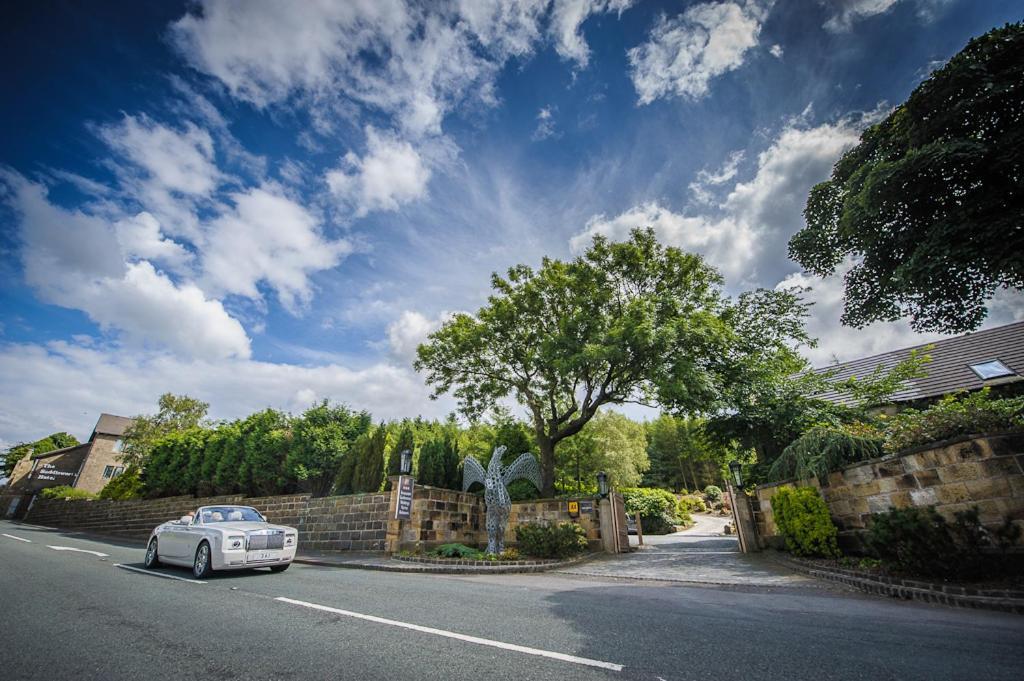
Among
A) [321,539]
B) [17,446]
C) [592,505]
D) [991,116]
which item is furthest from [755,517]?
[17,446]

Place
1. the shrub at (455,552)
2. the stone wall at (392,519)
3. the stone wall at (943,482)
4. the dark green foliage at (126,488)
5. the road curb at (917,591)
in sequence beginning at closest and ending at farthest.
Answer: the road curb at (917,591), the stone wall at (943,482), the shrub at (455,552), the stone wall at (392,519), the dark green foliage at (126,488)

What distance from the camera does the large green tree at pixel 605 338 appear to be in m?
14.4

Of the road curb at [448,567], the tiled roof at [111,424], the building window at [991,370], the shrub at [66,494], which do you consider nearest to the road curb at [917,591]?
the road curb at [448,567]

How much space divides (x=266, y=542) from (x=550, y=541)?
7126 millimetres

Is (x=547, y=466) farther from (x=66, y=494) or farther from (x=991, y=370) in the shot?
(x=66, y=494)

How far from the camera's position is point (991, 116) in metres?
8.12

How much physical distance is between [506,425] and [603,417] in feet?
59.4

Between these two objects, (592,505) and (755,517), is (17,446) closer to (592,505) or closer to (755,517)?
(592,505)

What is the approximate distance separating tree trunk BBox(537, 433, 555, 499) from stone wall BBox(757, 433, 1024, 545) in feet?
33.4

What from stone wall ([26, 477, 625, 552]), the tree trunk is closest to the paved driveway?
stone wall ([26, 477, 625, 552])

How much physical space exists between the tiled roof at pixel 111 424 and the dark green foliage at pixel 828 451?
60.6 meters

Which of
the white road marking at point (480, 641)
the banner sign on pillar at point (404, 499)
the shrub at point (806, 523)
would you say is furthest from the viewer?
the banner sign on pillar at point (404, 499)

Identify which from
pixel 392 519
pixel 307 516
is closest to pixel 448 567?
pixel 392 519

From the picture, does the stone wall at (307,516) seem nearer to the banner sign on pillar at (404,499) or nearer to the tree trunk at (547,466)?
the banner sign on pillar at (404,499)
